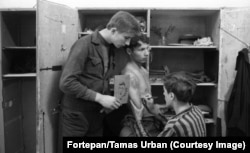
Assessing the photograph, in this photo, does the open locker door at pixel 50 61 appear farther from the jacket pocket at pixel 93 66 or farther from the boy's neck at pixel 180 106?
the boy's neck at pixel 180 106

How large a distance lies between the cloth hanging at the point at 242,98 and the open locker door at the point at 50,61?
169cm

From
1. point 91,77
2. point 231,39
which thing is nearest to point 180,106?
point 91,77

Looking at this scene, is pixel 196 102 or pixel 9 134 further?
pixel 196 102

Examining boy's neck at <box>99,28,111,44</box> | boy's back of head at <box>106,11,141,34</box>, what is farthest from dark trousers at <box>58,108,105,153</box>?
boy's back of head at <box>106,11,141,34</box>

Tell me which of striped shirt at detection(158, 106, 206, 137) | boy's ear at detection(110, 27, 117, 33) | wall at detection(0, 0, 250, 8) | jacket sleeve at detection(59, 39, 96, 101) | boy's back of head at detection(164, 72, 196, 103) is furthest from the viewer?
wall at detection(0, 0, 250, 8)

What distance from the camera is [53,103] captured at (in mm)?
2141

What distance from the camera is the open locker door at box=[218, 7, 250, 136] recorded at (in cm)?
252

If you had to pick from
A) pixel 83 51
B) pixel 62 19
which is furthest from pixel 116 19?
pixel 62 19

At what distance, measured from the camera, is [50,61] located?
6.66 feet

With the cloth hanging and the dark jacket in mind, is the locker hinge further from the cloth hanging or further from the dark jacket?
the cloth hanging

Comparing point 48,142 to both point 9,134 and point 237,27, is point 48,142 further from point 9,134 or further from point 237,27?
point 237,27

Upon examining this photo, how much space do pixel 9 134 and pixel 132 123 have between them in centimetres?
160

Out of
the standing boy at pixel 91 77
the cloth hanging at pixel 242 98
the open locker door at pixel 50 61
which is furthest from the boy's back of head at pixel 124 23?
the cloth hanging at pixel 242 98

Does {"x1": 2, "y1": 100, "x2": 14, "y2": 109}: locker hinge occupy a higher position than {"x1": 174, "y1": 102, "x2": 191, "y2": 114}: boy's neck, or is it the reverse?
{"x1": 174, "y1": 102, "x2": 191, "y2": 114}: boy's neck
